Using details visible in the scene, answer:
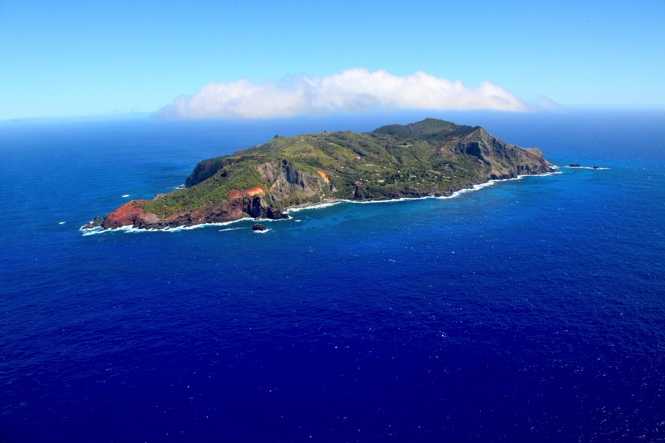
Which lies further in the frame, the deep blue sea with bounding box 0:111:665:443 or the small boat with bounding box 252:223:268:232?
the small boat with bounding box 252:223:268:232

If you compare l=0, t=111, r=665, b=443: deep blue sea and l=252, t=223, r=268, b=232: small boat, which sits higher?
l=252, t=223, r=268, b=232: small boat

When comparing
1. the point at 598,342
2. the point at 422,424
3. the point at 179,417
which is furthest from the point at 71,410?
the point at 598,342

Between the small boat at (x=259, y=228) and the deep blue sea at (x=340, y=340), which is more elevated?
the small boat at (x=259, y=228)

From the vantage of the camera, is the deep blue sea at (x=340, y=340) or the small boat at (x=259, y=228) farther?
the small boat at (x=259, y=228)

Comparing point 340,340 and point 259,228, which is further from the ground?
point 259,228

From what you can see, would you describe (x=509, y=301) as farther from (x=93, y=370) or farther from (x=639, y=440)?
(x=93, y=370)

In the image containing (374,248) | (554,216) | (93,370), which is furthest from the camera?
(554,216)

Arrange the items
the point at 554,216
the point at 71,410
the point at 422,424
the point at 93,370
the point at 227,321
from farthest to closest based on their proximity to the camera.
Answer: the point at 554,216, the point at 227,321, the point at 93,370, the point at 71,410, the point at 422,424

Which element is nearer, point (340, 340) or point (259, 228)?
point (340, 340)
